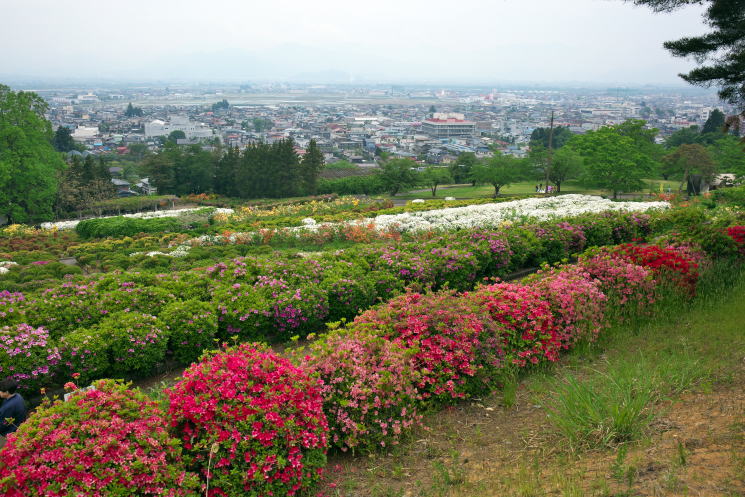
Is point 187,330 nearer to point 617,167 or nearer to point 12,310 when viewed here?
point 12,310

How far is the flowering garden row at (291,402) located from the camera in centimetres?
363

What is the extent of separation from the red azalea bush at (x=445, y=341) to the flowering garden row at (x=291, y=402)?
1 cm

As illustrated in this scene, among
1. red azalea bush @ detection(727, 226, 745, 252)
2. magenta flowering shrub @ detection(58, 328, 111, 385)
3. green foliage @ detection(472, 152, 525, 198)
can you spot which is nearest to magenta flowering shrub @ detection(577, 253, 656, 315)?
red azalea bush @ detection(727, 226, 745, 252)

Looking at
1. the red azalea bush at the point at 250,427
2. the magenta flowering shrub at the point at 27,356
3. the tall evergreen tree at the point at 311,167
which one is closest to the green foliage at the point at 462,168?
the tall evergreen tree at the point at 311,167

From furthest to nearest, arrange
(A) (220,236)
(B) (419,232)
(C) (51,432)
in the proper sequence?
(A) (220,236), (B) (419,232), (C) (51,432)

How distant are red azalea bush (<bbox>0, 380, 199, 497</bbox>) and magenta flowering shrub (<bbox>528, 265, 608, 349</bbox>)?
15.0 ft

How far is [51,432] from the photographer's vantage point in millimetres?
3729

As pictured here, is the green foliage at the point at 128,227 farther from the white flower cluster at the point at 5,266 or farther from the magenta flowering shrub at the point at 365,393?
the magenta flowering shrub at the point at 365,393

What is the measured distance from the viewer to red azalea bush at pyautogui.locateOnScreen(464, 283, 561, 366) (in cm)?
622

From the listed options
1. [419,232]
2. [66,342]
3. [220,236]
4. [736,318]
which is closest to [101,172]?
[220,236]

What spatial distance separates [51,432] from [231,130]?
193257mm

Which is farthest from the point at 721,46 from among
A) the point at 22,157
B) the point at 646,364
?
the point at 22,157

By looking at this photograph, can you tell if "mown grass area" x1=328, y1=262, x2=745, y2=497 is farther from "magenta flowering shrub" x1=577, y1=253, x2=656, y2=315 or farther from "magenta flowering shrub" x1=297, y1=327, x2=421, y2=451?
"magenta flowering shrub" x1=577, y1=253, x2=656, y2=315

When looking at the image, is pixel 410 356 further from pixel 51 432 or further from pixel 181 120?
pixel 181 120
